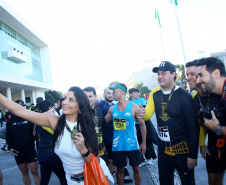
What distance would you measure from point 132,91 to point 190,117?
4260mm

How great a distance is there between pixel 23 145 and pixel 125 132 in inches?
89.3

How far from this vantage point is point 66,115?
Result: 246cm

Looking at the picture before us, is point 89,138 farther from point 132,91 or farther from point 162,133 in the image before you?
point 132,91

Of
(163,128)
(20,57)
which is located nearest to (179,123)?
(163,128)

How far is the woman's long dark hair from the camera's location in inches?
89.1

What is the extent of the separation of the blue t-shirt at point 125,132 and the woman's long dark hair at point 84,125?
1.28 m

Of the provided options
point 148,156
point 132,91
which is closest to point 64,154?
point 148,156

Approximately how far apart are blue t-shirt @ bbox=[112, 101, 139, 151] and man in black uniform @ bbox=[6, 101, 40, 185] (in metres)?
1.89

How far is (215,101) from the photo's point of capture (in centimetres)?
251

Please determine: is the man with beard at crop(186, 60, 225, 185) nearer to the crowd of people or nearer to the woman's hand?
the crowd of people

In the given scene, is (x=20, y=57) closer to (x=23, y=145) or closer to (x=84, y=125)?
(x=23, y=145)

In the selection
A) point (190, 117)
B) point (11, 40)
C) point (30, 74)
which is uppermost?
point (11, 40)

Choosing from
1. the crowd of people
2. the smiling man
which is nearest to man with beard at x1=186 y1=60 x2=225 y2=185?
the crowd of people

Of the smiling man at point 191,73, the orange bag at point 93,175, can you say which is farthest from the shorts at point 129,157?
the smiling man at point 191,73
